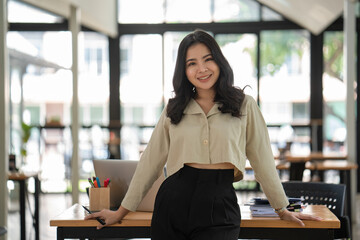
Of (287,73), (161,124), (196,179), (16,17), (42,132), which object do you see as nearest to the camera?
(196,179)

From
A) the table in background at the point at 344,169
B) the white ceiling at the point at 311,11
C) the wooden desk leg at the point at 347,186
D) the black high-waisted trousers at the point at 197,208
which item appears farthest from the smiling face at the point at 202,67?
the white ceiling at the point at 311,11

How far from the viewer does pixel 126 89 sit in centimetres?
988

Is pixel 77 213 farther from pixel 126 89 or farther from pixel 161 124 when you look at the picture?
pixel 126 89

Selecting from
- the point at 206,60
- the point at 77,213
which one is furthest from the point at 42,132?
the point at 206,60

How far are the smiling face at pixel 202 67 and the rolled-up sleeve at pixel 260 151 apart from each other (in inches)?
7.6

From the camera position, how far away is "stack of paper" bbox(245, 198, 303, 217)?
2727mm

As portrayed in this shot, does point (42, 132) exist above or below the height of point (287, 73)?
below

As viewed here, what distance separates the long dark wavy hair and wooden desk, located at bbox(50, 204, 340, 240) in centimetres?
56

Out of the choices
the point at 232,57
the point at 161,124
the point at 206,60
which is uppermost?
the point at 232,57

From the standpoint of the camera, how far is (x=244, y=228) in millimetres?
2666

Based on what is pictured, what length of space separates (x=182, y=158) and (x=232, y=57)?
24.7ft

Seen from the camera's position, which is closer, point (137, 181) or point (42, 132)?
point (137, 181)

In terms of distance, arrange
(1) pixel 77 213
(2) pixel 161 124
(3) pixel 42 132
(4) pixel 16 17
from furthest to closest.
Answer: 1. (3) pixel 42 132
2. (4) pixel 16 17
3. (1) pixel 77 213
4. (2) pixel 161 124

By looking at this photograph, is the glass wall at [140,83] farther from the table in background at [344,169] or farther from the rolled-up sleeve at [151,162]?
the rolled-up sleeve at [151,162]
